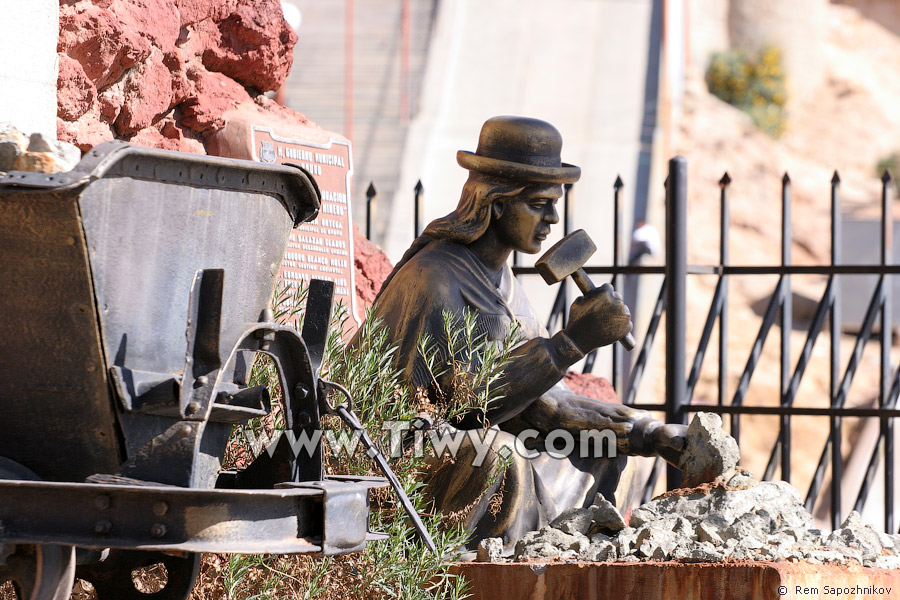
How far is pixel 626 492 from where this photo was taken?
5.19 m

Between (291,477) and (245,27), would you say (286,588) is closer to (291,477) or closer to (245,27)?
(291,477)

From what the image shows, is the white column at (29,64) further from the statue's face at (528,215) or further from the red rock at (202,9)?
the statue's face at (528,215)

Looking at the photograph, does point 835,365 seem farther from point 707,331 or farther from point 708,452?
point 708,452

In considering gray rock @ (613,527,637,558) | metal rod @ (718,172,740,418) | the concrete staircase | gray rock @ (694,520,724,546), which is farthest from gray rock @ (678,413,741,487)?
the concrete staircase

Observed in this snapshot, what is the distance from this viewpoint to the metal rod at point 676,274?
7129 millimetres

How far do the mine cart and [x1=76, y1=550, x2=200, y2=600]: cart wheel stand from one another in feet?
1.10

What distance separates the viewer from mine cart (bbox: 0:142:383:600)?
2.73 meters

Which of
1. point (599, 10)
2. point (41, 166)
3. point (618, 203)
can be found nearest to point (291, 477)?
point (41, 166)

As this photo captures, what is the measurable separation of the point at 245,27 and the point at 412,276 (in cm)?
166

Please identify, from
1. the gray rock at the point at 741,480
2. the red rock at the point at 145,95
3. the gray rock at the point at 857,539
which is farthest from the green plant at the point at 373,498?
the red rock at the point at 145,95

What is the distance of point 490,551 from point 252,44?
2.65 m

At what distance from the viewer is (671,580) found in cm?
411

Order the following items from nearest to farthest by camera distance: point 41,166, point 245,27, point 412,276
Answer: point 41,166
point 412,276
point 245,27

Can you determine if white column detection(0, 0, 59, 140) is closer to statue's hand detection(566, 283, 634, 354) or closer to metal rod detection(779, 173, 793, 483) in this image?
statue's hand detection(566, 283, 634, 354)
